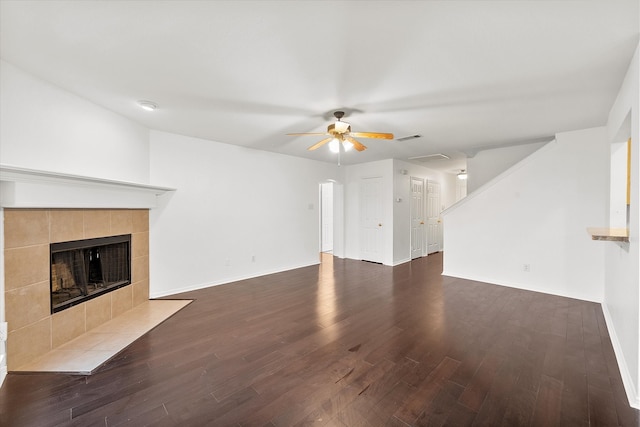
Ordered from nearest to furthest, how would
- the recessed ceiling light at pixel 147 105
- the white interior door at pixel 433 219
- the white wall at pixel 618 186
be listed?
the recessed ceiling light at pixel 147 105
the white wall at pixel 618 186
the white interior door at pixel 433 219

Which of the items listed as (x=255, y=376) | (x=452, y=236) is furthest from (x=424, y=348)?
(x=452, y=236)

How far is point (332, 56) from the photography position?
2.05 meters

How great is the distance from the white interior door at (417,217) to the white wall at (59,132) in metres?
5.94

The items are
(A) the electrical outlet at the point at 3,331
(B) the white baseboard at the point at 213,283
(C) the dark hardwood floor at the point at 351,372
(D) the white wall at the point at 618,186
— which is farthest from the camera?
(B) the white baseboard at the point at 213,283

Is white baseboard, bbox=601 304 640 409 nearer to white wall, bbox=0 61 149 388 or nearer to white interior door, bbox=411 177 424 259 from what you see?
white interior door, bbox=411 177 424 259

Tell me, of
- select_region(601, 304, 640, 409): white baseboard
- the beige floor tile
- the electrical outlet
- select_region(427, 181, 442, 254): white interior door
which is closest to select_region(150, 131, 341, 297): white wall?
the beige floor tile

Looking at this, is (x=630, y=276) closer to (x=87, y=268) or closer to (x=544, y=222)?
(x=544, y=222)


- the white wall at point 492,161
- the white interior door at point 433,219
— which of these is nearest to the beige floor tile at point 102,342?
the white wall at point 492,161

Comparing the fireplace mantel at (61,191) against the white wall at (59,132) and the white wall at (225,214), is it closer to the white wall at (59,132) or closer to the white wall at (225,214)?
the white wall at (59,132)

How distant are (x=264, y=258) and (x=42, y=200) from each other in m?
3.45

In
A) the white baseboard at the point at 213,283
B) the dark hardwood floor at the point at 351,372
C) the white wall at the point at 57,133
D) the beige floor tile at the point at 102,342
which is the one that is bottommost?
the dark hardwood floor at the point at 351,372

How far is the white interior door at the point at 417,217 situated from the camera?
6.91 m

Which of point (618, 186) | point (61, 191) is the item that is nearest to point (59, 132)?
point (61, 191)

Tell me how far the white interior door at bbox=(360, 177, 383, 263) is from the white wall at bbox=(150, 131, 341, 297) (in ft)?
4.29
